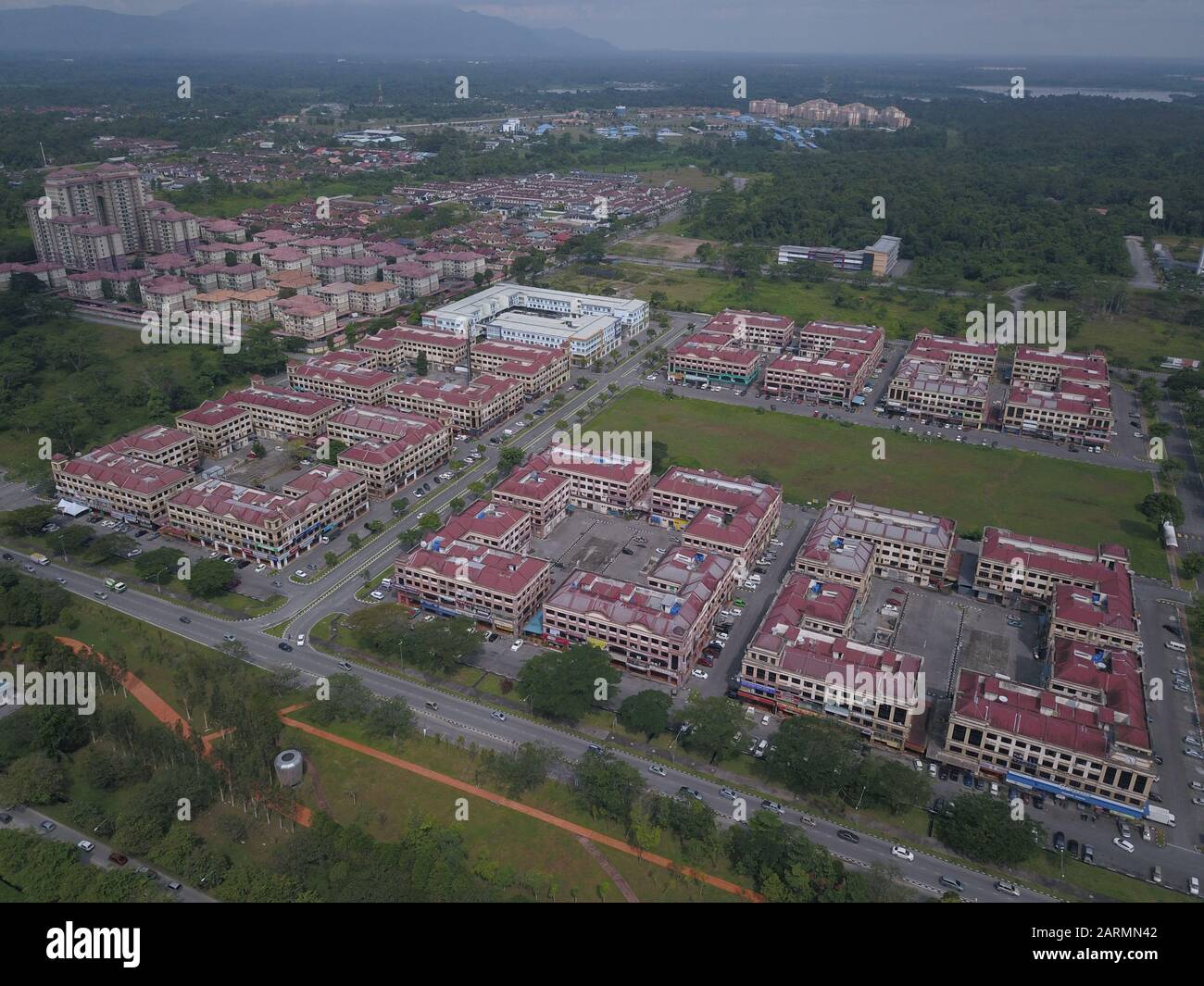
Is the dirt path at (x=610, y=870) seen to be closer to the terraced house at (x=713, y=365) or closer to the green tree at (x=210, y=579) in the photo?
the green tree at (x=210, y=579)

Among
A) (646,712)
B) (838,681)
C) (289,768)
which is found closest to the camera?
(289,768)

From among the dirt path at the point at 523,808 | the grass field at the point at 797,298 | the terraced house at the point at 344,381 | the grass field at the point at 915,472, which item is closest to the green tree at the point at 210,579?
the dirt path at the point at 523,808

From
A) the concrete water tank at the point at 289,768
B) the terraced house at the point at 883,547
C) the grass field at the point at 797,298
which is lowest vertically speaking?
the concrete water tank at the point at 289,768

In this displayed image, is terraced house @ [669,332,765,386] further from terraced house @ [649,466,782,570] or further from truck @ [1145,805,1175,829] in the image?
truck @ [1145,805,1175,829]

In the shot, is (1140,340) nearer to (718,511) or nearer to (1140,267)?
(1140,267)

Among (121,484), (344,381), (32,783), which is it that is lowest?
→ (32,783)

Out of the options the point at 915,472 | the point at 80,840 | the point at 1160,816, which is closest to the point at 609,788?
the point at 80,840
